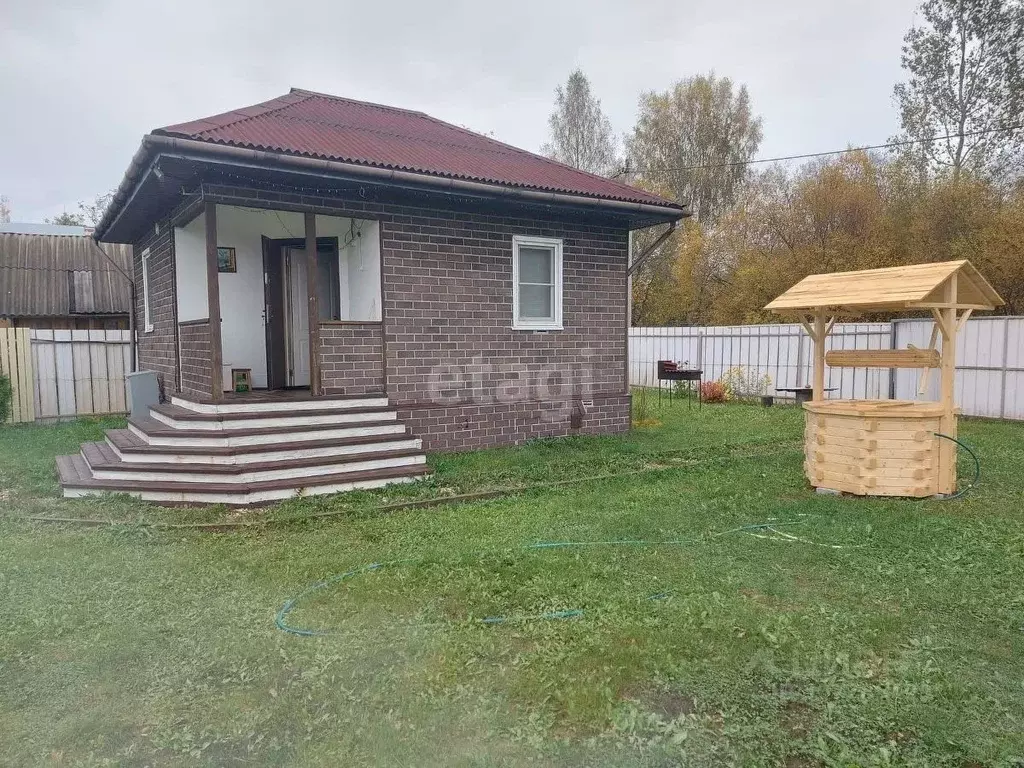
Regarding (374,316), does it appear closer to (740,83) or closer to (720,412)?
(720,412)

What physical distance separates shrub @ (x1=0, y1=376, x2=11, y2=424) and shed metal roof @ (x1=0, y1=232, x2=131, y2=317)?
26.6 ft

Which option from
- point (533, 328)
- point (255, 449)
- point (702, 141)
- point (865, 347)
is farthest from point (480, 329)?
point (702, 141)

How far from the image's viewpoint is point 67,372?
40.6 ft

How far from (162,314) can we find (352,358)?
3915 millimetres

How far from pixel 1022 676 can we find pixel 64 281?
2296cm

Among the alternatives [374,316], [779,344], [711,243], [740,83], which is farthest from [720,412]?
[740,83]

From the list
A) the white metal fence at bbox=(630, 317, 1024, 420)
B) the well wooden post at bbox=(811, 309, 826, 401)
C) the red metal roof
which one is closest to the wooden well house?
the well wooden post at bbox=(811, 309, 826, 401)

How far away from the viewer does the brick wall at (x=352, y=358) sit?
312 inches

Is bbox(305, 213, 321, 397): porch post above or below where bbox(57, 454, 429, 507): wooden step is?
above

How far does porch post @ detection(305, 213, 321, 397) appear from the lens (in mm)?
7621

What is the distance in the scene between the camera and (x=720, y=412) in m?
13.5

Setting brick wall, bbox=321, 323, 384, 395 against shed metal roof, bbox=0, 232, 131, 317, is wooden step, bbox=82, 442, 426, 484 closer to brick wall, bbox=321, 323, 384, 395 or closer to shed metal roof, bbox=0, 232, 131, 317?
brick wall, bbox=321, 323, 384, 395

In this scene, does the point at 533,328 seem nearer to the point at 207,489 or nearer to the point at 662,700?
the point at 207,489

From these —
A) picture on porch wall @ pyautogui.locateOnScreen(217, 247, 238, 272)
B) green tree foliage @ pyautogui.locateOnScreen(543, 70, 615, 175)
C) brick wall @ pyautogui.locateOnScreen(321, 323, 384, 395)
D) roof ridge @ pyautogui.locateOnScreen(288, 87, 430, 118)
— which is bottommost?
brick wall @ pyautogui.locateOnScreen(321, 323, 384, 395)
